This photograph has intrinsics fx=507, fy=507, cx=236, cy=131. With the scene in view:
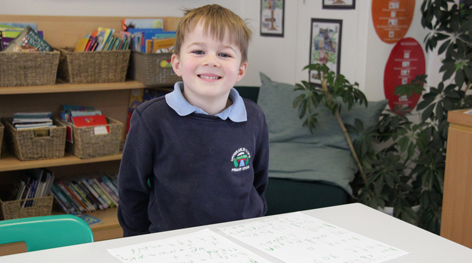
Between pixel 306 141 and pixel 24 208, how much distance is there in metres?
1.56

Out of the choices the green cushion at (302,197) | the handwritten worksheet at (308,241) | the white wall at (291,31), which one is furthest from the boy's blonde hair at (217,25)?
the white wall at (291,31)

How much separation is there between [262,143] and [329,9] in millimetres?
1716

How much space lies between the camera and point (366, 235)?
109 cm

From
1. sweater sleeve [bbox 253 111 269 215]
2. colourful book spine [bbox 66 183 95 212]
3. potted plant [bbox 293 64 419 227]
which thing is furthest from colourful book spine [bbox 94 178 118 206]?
sweater sleeve [bbox 253 111 269 215]

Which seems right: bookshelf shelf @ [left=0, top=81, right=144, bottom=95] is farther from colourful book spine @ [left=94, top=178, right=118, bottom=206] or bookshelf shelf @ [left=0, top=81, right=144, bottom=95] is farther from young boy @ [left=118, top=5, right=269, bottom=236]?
young boy @ [left=118, top=5, right=269, bottom=236]

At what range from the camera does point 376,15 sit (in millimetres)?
2709

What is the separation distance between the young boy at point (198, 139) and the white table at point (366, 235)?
0.60 feet

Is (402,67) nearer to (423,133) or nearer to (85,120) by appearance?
(423,133)

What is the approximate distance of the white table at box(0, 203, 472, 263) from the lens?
965 millimetres

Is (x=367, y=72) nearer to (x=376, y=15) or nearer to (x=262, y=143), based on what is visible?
(x=376, y=15)

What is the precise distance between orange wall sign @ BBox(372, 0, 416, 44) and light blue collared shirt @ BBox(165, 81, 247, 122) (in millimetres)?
1606

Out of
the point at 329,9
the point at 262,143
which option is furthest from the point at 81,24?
the point at 262,143

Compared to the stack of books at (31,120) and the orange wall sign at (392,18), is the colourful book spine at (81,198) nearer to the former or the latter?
the stack of books at (31,120)

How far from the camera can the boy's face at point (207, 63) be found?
124 centimetres
